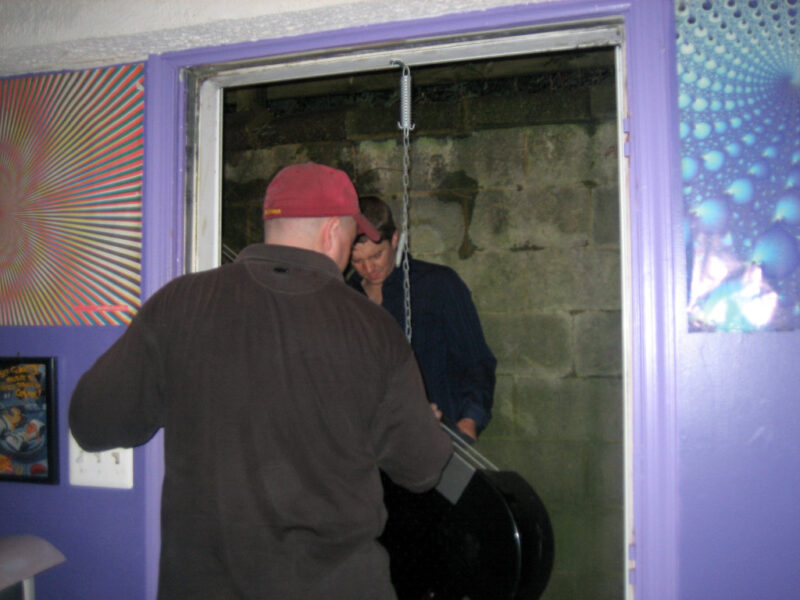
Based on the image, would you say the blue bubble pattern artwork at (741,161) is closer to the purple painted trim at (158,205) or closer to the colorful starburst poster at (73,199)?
the purple painted trim at (158,205)

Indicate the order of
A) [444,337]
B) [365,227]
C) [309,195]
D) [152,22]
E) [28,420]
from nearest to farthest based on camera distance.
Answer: [309,195] → [365,227] → [152,22] → [28,420] → [444,337]

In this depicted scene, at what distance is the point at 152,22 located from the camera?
52.5 inches

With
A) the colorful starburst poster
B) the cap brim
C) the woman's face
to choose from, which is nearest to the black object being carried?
the cap brim

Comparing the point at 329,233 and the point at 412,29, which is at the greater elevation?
the point at 412,29

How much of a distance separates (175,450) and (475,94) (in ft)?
7.17

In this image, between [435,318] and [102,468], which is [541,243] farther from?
[102,468]

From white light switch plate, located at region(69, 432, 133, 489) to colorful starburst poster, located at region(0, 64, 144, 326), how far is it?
1.04 ft

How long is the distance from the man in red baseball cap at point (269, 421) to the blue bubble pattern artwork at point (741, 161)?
0.60 meters

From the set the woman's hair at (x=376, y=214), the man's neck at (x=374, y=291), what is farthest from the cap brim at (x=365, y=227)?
the man's neck at (x=374, y=291)

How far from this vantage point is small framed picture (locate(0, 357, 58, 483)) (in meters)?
1.44

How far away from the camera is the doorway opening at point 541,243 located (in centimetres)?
245

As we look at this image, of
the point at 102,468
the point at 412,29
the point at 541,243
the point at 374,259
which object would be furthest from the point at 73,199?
the point at 541,243

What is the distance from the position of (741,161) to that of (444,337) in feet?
4.35

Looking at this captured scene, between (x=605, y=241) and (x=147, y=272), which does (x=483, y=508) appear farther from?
(x=605, y=241)
